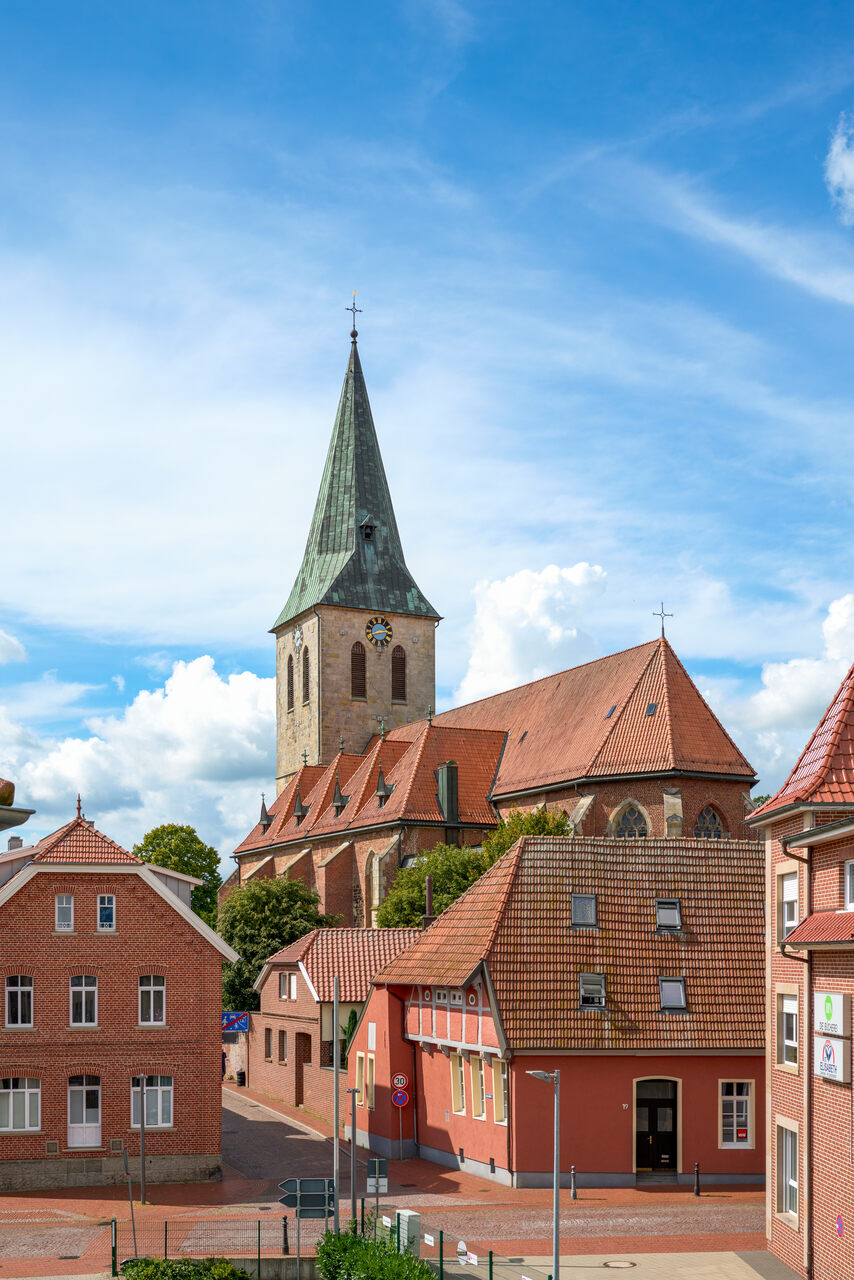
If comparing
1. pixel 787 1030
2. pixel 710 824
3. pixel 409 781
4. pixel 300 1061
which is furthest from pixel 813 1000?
pixel 409 781

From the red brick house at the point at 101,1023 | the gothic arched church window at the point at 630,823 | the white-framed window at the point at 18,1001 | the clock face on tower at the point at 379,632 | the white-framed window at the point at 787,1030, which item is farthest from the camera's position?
the clock face on tower at the point at 379,632

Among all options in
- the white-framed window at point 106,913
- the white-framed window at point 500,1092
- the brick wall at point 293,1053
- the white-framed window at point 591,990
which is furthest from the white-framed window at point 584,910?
the brick wall at point 293,1053

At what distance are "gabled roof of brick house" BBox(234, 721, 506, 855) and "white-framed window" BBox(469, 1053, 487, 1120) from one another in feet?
111

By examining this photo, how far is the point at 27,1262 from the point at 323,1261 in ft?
19.7

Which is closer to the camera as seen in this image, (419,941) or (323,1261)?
(323,1261)

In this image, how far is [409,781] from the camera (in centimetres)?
6894

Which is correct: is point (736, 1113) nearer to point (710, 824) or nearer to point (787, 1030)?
point (787, 1030)

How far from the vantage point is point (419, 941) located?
36781mm

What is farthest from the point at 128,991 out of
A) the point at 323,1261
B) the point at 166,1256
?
the point at 323,1261

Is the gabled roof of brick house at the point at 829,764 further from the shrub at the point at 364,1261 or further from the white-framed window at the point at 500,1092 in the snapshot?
the white-framed window at the point at 500,1092

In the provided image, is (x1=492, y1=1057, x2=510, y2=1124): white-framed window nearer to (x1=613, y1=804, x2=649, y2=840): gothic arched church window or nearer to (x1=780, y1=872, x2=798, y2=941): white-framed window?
(x1=780, y1=872, x2=798, y2=941): white-framed window

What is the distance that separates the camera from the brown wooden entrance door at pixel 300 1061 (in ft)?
151

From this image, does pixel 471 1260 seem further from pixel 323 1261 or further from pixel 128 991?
pixel 128 991

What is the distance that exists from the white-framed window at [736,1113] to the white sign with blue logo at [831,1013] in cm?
968
